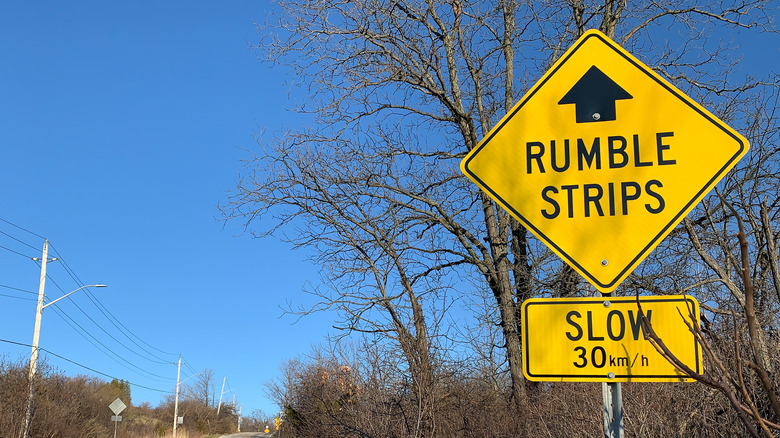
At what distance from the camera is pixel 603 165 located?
2619 millimetres

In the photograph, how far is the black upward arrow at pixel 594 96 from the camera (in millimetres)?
2715

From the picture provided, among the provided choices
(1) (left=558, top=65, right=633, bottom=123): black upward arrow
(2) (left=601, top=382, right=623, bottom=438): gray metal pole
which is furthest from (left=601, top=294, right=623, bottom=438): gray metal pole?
(1) (left=558, top=65, right=633, bottom=123): black upward arrow

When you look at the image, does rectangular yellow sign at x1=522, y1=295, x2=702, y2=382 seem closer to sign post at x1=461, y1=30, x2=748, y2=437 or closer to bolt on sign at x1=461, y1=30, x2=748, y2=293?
sign post at x1=461, y1=30, x2=748, y2=437

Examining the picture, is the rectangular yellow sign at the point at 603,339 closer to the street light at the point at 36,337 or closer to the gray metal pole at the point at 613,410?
the gray metal pole at the point at 613,410

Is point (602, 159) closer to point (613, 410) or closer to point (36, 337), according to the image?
point (613, 410)

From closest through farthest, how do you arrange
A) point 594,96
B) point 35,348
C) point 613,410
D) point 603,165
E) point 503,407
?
1. point 613,410
2. point 603,165
3. point 594,96
4. point 503,407
5. point 35,348

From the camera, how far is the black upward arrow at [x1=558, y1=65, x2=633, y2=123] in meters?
2.71

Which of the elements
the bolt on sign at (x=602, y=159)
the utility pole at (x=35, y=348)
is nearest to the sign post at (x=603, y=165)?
the bolt on sign at (x=602, y=159)

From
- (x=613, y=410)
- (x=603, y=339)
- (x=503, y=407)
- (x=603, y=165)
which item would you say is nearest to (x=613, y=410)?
(x=613, y=410)

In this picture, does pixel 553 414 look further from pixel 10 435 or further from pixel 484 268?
pixel 10 435

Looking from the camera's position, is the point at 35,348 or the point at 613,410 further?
the point at 35,348

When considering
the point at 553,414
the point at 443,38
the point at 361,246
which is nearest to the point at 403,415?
the point at 553,414

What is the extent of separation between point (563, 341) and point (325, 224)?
10.5 meters

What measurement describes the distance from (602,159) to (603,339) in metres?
0.69
